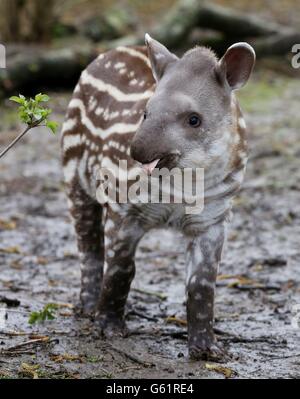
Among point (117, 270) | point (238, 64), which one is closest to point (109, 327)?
point (117, 270)

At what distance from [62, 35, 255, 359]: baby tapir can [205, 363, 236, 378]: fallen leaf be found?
6.2 inches

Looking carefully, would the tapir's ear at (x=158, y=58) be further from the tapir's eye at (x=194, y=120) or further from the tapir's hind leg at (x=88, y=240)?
the tapir's hind leg at (x=88, y=240)

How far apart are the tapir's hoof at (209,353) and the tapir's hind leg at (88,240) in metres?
1.07

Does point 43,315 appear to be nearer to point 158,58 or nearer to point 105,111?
point 105,111

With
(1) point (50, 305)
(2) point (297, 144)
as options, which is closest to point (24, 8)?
(2) point (297, 144)

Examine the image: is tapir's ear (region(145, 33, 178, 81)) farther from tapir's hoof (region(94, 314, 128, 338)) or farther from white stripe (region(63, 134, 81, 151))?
tapir's hoof (region(94, 314, 128, 338))

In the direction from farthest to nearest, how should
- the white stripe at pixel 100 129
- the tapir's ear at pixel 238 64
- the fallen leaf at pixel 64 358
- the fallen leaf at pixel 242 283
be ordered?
the fallen leaf at pixel 242 283, the white stripe at pixel 100 129, the fallen leaf at pixel 64 358, the tapir's ear at pixel 238 64

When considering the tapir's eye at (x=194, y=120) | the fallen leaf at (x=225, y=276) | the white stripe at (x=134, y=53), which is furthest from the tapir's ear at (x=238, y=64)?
the fallen leaf at (x=225, y=276)

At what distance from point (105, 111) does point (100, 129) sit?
12cm

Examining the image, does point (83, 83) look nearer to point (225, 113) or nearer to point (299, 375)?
point (225, 113)

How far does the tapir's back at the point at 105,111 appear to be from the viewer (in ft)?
19.4

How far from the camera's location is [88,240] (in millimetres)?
6613

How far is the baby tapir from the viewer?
5.17 meters
